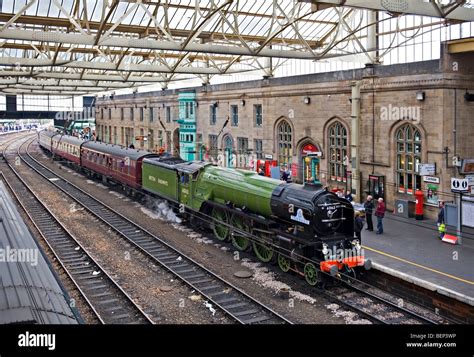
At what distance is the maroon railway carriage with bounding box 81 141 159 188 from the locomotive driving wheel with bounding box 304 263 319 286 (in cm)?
1325

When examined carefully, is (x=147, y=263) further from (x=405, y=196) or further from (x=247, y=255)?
(x=405, y=196)

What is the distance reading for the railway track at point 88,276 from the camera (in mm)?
10914

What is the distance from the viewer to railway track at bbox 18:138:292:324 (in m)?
10.8

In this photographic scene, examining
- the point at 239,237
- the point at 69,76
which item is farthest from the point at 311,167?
the point at 69,76

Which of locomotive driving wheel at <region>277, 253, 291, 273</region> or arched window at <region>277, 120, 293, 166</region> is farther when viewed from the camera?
arched window at <region>277, 120, 293, 166</region>

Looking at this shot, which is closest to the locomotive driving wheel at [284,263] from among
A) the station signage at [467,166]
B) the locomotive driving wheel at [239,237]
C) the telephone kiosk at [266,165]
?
the locomotive driving wheel at [239,237]

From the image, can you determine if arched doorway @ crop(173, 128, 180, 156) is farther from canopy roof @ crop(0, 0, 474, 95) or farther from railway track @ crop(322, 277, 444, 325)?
railway track @ crop(322, 277, 444, 325)

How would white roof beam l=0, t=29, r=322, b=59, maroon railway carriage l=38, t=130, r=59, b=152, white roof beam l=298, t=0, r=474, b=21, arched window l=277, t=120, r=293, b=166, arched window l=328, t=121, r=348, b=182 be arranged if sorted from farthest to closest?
maroon railway carriage l=38, t=130, r=59, b=152
arched window l=277, t=120, r=293, b=166
arched window l=328, t=121, r=348, b=182
white roof beam l=0, t=29, r=322, b=59
white roof beam l=298, t=0, r=474, b=21

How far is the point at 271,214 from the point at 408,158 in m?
7.70

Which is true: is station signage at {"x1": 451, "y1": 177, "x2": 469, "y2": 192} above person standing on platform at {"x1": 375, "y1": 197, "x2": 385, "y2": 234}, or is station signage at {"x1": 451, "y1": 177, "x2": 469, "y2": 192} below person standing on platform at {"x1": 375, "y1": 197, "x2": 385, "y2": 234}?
above

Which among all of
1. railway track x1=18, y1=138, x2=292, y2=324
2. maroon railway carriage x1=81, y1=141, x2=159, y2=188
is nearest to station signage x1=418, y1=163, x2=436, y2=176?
railway track x1=18, y1=138, x2=292, y2=324

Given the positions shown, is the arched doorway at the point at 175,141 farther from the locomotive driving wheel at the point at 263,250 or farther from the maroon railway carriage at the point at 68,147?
the locomotive driving wheel at the point at 263,250

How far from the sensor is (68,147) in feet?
129
